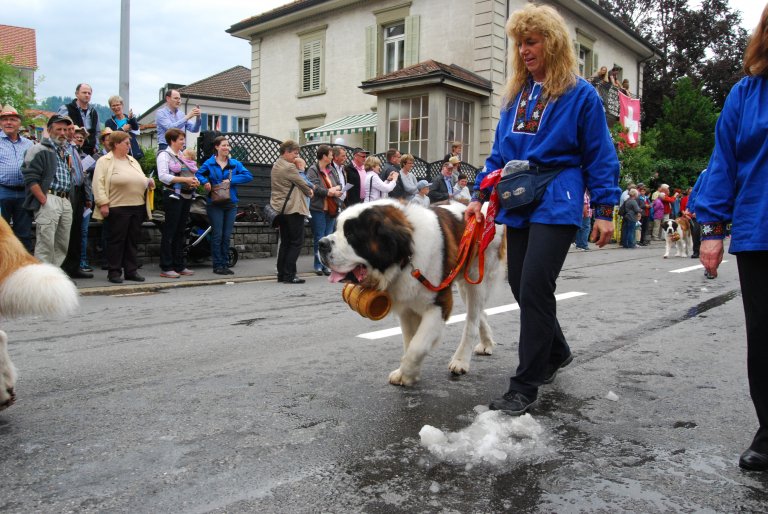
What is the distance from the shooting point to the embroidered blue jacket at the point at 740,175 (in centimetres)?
270

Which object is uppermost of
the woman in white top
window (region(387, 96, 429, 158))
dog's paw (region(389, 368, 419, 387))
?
window (region(387, 96, 429, 158))

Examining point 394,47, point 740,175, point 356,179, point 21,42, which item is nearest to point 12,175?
point 356,179

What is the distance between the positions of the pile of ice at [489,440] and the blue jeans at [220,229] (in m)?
7.95

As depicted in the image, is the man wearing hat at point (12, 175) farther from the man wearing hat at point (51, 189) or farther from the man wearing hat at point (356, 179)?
the man wearing hat at point (356, 179)

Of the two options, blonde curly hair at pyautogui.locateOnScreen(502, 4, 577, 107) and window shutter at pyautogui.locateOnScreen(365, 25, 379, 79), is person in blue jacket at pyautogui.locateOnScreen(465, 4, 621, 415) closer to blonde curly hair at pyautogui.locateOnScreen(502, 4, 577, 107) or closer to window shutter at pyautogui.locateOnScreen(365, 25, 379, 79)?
blonde curly hair at pyautogui.locateOnScreen(502, 4, 577, 107)

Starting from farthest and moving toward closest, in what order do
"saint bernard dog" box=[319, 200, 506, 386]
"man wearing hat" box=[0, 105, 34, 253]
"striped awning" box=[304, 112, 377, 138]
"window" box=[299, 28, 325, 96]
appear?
"window" box=[299, 28, 325, 96] → "striped awning" box=[304, 112, 377, 138] → "man wearing hat" box=[0, 105, 34, 253] → "saint bernard dog" box=[319, 200, 506, 386]

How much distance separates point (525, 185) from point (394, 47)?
22.6m

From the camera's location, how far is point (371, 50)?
24.7 metres

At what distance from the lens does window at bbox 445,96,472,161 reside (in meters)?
21.9

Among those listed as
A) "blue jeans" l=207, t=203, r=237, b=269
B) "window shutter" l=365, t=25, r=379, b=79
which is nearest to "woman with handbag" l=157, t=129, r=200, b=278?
"blue jeans" l=207, t=203, r=237, b=269

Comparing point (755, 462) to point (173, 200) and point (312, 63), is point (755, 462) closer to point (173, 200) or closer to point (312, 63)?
point (173, 200)

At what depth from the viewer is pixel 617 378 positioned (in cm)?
434

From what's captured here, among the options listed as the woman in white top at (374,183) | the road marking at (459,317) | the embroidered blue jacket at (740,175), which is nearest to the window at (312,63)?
the woman in white top at (374,183)

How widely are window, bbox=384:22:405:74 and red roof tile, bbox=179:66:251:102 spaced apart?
61.2ft
